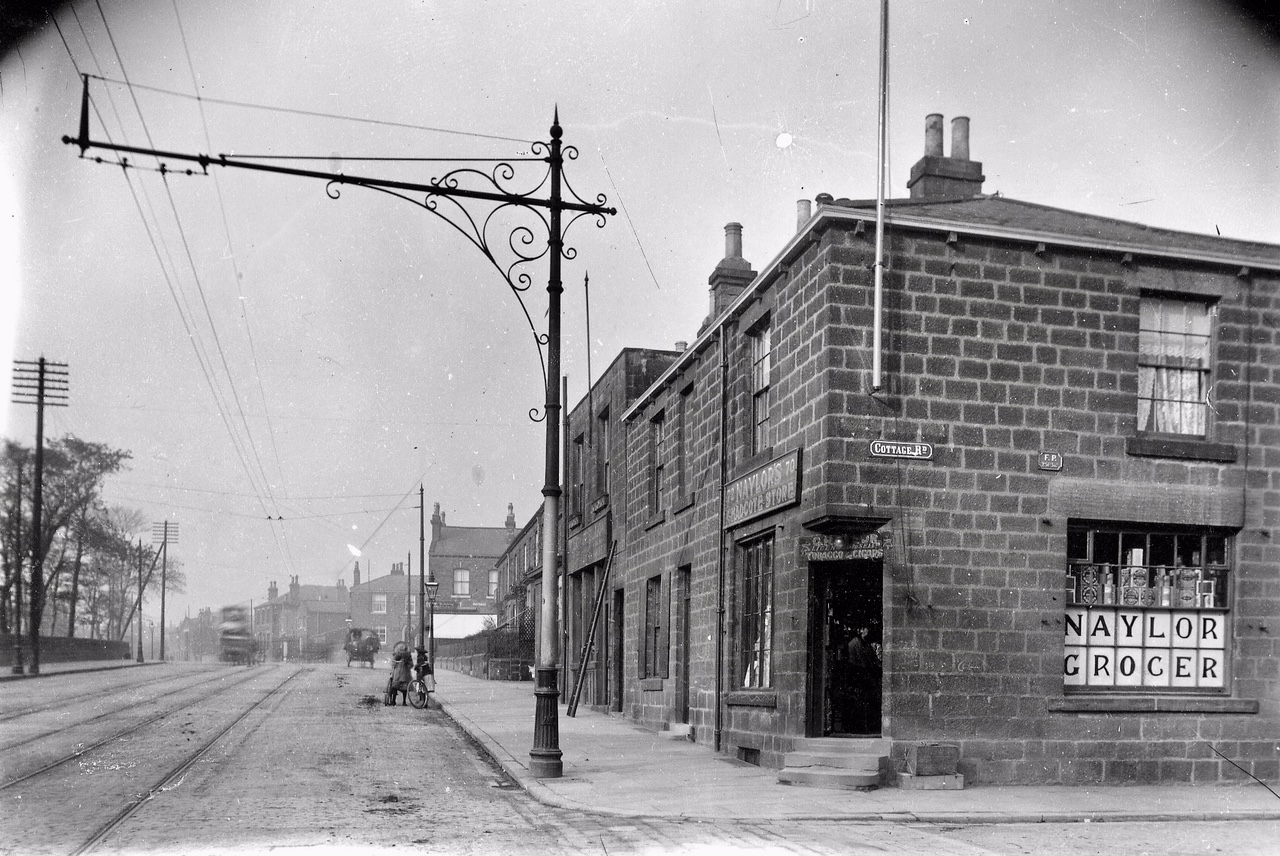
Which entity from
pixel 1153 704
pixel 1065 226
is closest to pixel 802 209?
pixel 1065 226

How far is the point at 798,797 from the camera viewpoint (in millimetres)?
11047

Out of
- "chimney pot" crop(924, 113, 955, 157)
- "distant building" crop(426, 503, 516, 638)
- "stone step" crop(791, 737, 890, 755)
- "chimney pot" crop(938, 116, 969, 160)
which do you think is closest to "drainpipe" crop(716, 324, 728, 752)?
"stone step" crop(791, 737, 890, 755)

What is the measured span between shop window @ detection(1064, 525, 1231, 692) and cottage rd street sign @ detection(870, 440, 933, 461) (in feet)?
6.84

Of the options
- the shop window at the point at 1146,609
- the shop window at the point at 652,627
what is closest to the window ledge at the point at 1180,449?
the shop window at the point at 1146,609

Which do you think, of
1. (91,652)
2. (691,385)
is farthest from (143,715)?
(91,652)

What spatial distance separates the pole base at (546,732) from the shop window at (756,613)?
3.20 m

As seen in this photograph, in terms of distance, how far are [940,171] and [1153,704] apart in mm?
7196

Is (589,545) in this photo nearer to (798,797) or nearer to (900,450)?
(900,450)

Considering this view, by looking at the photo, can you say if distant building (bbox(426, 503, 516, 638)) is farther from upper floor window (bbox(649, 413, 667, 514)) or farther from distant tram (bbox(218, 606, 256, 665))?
upper floor window (bbox(649, 413, 667, 514))

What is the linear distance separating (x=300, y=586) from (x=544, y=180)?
137615 millimetres

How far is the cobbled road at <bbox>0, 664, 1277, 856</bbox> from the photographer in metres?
8.22

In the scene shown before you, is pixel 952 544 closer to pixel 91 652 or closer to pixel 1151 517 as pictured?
pixel 1151 517

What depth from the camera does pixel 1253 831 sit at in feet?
31.8

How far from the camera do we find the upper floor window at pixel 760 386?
15.0 meters
